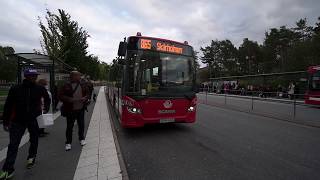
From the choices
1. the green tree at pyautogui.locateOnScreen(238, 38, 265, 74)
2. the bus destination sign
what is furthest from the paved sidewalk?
the green tree at pyautogui.locateOnScreen(238, 38, 265, 74)

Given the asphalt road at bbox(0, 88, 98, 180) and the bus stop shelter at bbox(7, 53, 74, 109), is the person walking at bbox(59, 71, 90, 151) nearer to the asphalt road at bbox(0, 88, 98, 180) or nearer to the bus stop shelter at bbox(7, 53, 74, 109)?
the asphalt road at bbox(0, 88, 98, 180)

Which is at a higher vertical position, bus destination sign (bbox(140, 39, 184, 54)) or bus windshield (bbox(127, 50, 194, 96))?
bus destination sign (bbox(140, 39, 184, 54))

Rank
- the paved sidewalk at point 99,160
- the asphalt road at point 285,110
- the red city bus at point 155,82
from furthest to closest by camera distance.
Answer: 1. the asphalt road at point 285,110
2. the red city bus at point 155,82
3. the paved sidewalk at point 99,160

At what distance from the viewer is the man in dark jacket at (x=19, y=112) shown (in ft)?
16.3

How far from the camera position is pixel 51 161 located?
6.05 m

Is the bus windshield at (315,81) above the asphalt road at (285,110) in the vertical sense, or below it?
above

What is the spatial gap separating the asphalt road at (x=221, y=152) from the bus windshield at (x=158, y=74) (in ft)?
4.63

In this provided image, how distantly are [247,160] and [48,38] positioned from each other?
25517 millimetres

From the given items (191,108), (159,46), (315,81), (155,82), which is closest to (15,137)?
(155,82)

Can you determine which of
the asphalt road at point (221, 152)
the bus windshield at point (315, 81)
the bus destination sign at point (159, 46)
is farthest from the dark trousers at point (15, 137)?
the bus windshield at point (315, 81)

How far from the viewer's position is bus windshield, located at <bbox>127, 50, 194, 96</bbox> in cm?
854

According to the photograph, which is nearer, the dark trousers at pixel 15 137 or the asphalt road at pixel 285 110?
the dark trousers at pixel 15 137

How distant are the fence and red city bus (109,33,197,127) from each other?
5492mm

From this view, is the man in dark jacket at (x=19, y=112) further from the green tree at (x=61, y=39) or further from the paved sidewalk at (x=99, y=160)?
the green tree at (x=61, y=39)
